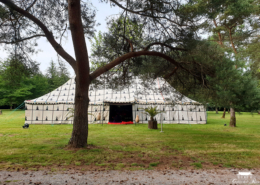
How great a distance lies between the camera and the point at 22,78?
19.6ft

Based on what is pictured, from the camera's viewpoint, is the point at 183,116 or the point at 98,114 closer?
the point at 98,114

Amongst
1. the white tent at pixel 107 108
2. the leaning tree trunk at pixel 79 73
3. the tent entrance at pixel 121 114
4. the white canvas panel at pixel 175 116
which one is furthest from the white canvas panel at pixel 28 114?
the white canvas panel at pixel 175 116

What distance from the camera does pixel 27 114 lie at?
37.7ft

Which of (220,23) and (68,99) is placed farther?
(68,99)

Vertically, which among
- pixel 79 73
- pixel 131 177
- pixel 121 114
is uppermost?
pixel 79 73

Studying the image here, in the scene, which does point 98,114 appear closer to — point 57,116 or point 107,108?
point 107,108

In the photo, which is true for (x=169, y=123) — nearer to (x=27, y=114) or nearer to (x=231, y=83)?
(x=231, y=83)

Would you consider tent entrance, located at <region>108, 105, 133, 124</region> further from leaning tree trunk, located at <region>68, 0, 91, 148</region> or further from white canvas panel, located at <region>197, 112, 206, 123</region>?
leaning tree trunk, located at <region>68, 0, 91, 148</region>

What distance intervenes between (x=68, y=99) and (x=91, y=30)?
7319 millimetres

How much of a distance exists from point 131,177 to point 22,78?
5.12m

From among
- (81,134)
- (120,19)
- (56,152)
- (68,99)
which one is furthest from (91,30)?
(68,99)

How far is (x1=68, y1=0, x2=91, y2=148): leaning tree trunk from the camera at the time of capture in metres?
4.58

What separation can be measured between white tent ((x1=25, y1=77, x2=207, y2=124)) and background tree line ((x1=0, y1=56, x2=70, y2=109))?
163 centimetres

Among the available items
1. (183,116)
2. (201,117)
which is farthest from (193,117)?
(183,116)
